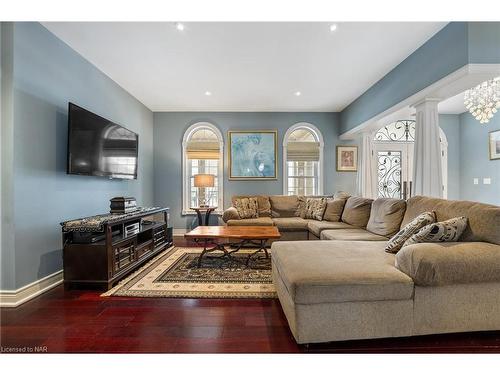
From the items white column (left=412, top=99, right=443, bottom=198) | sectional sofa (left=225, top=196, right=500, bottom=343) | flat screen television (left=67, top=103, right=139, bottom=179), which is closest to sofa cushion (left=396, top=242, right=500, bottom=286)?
sectional sofa (left=225, top=196, right=500, bottom=343)

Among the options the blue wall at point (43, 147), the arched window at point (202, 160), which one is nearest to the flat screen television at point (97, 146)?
the blue wall at point (43, 147)

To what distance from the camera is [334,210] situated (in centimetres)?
422

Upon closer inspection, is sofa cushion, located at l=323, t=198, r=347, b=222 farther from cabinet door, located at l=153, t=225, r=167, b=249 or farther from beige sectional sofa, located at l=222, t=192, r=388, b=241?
cabinet door, located at l=153, t=225, r=167, b=249

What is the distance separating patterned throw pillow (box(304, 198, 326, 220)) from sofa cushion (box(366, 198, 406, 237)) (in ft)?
3.85

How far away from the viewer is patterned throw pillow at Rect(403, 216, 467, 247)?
6.01 feet

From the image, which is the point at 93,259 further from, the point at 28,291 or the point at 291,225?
the point at 291,225

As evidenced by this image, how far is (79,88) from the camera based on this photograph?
309 centimetres

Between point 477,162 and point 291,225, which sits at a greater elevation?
point 477,162

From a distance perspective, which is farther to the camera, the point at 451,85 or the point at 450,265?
the point at 451,85

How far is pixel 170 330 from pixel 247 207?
296cm

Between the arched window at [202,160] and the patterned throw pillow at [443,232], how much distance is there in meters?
4.13

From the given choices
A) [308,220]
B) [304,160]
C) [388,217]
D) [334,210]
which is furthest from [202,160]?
[388,217]

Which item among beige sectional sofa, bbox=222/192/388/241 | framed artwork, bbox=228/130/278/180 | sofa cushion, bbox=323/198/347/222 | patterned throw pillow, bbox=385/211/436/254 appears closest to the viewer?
patterned throw pillow, bbox=385/211/436/254
